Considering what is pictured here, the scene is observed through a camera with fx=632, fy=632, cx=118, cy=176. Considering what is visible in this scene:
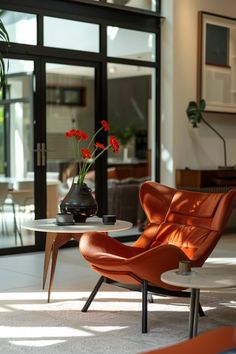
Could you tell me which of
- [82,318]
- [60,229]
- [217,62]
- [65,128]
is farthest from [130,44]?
[82,318]

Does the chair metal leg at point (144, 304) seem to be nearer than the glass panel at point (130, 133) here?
Yes

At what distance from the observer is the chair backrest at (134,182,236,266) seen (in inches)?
173

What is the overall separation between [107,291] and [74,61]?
3.26 m

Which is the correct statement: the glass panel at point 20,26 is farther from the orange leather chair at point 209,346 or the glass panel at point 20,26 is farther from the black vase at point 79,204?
the orange leather chair at point 209,346

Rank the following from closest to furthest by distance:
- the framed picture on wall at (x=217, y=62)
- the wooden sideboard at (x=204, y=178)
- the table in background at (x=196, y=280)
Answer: the table in background at (x=196, y=280) → the wooden sideboard at (x=204, y=178) → the framed picture on wall at (x=217, y=62)

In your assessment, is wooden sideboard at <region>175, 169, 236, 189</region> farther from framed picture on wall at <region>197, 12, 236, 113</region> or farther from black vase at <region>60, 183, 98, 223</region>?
black vase at <region>60, 183, 98, 223</region>

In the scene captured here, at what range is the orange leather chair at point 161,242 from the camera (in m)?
3.98

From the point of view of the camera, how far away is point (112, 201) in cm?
813

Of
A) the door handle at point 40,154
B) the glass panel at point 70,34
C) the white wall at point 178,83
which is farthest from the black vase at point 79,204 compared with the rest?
the white wall at point 178,83

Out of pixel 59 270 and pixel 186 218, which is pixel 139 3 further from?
pixel 186 218

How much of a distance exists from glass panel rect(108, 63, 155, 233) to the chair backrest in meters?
3.06

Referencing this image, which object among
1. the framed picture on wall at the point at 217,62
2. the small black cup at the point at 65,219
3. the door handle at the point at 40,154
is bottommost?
the small black cup at the point at 65,219

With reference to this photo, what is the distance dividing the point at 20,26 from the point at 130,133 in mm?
6193

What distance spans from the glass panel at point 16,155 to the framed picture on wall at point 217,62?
238 cm
